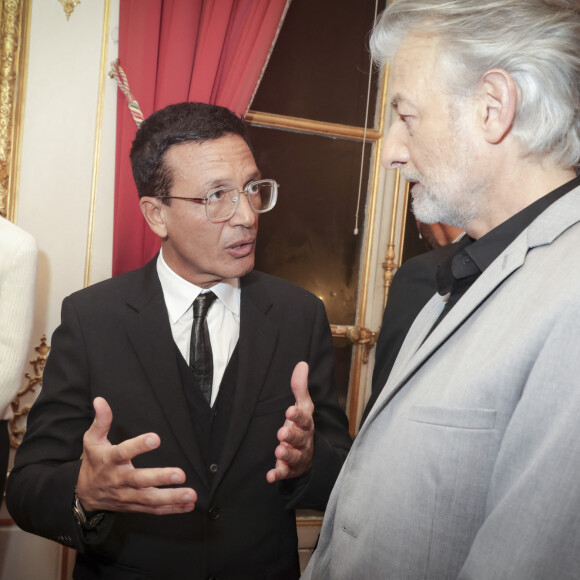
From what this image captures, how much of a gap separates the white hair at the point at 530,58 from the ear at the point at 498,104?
16mm

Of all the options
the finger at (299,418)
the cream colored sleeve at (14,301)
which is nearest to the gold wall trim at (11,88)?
the cream colored sleeve at (14,301)

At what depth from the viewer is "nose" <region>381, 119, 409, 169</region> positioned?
129 cm

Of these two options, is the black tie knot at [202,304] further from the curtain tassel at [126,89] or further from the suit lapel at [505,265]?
the curtain tassel at [126,89]

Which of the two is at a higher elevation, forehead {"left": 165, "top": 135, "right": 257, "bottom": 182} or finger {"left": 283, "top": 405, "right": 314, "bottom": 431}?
forehead {"left": 165, "top": 135, "right": 257, "bottom": 182}

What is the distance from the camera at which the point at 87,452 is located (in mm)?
1295

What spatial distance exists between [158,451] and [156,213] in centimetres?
74

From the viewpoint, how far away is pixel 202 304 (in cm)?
177

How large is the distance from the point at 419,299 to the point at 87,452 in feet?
3.40

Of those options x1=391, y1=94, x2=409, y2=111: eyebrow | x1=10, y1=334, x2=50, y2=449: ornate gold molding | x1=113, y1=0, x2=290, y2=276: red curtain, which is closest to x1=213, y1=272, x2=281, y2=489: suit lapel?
x1=391, y1=94, x2=409, y2=111: eyebrow

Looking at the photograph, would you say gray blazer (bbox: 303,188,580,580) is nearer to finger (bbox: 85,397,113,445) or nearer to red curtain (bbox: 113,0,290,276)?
finger (bbox: 85,397,113,445)

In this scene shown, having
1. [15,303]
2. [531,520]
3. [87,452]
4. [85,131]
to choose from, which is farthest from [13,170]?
[531,520]

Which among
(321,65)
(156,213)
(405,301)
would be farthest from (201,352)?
(321,65)

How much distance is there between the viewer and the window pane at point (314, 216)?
3.24 meters

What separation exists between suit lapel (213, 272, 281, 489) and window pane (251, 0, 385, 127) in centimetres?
163
